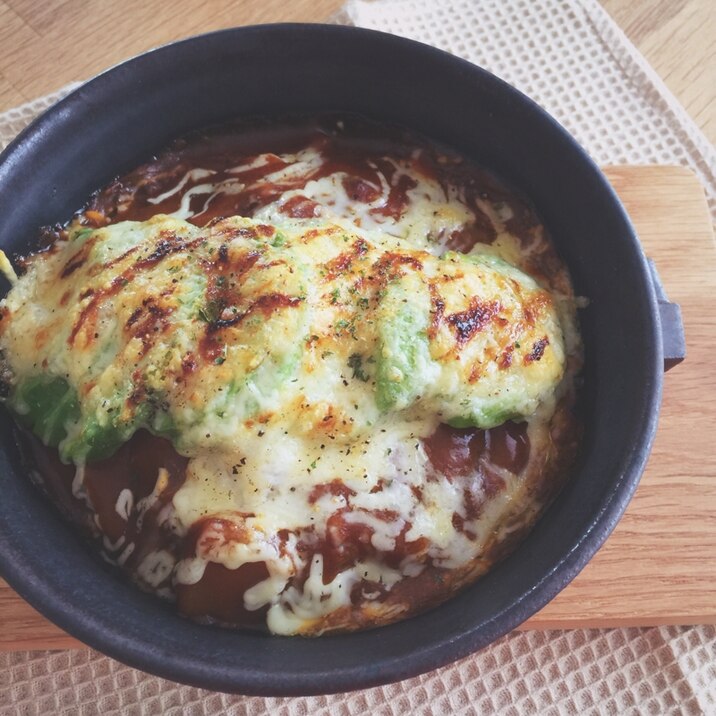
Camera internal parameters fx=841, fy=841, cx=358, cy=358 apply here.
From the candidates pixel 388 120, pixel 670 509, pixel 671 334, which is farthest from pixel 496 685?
pixel 388 120

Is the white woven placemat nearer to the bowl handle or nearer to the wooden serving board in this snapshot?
the wooden serving board

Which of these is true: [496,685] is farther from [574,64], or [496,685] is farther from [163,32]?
[163,32]

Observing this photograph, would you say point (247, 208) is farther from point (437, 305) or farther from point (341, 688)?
point (341, 688)

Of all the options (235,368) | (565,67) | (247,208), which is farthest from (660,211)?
(235,368)

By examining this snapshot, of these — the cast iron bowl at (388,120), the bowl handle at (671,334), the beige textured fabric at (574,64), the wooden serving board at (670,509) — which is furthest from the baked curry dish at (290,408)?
the beige textured fabric at (574,64)

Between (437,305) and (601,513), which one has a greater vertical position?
(437,305)

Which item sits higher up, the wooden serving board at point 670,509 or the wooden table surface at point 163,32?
the wooden table surface at point 163,32

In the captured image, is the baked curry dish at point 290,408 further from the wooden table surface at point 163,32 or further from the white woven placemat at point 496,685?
the wooden table surface at point 163,32
